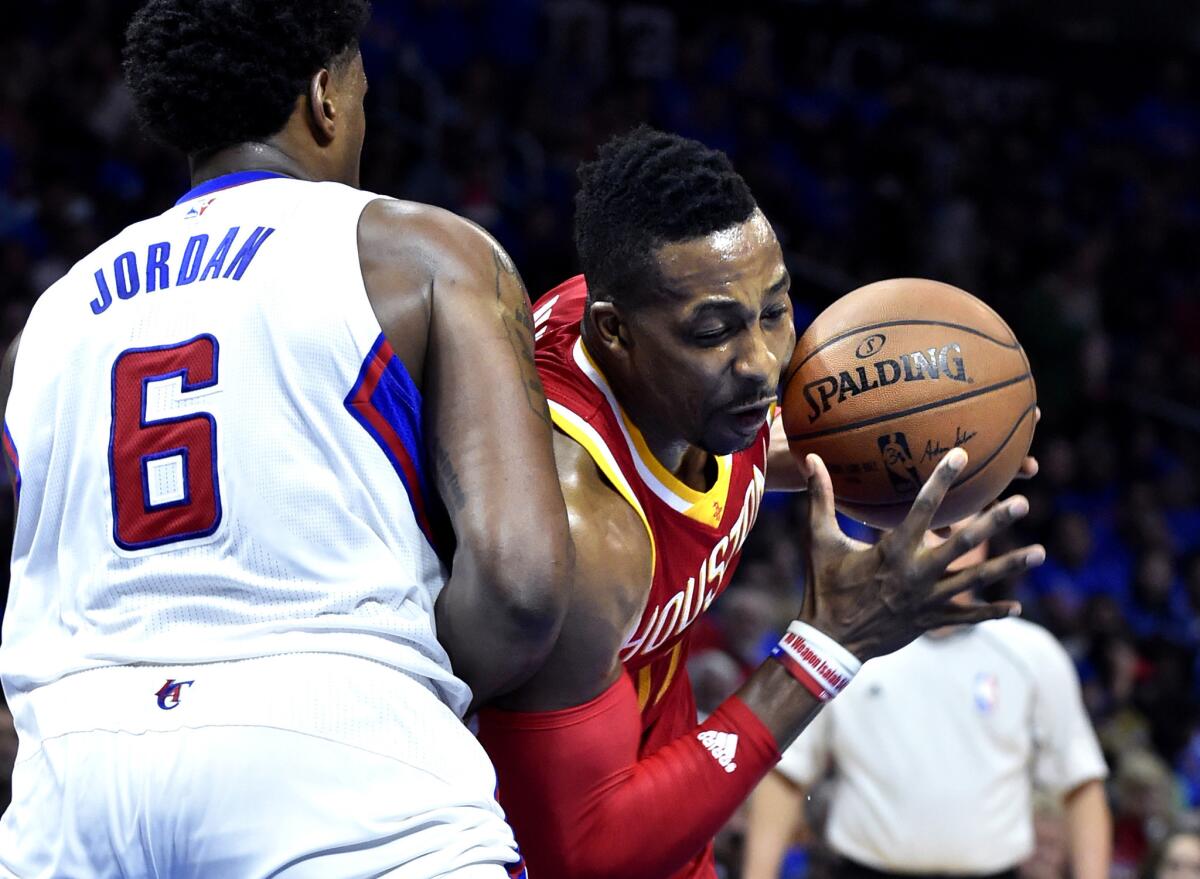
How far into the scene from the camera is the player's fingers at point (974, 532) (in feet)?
7.77

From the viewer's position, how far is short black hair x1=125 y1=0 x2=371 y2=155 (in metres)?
2.20

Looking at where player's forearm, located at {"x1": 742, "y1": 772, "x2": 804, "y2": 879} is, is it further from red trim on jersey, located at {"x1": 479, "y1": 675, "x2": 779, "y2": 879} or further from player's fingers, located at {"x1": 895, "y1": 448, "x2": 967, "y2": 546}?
player's fingers, located at {"x1": 895, "y1": 448, "x2": 967, "y2": 546}

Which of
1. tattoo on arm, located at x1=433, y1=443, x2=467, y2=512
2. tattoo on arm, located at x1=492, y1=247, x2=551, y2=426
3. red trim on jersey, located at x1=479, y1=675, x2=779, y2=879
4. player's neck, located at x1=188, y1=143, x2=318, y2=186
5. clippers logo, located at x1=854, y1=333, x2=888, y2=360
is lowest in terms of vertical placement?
red trim on jersey, located at x1=479, y1=675, x2=779, y2=879

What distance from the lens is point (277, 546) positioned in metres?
1.96

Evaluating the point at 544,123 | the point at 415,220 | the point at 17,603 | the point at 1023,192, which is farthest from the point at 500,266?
the point at 1023,192

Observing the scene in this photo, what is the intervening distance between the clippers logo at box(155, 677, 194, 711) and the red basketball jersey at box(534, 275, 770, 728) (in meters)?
0.82

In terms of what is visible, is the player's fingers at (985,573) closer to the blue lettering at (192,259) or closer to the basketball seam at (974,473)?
the basketball seam at (974,473)

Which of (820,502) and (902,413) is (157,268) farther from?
(902,413)

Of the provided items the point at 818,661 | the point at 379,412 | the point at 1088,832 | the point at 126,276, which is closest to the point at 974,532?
the point at 818,661

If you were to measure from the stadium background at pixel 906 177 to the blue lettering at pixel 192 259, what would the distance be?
4.22 metres

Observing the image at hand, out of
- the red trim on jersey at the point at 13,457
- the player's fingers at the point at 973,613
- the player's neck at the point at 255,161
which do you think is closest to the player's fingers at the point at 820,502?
the player's fingers at the point at 973,613

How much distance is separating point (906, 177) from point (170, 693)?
10338mm

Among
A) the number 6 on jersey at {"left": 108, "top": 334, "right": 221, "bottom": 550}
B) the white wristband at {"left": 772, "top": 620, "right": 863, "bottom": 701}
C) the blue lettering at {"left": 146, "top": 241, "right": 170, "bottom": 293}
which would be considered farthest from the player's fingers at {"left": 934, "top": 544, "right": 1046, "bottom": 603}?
the blue lettering at {"left": 146, "top": 241, "right": 170, "bottom": 293}

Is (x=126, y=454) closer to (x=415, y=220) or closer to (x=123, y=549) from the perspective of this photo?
(x=123, y=549)
